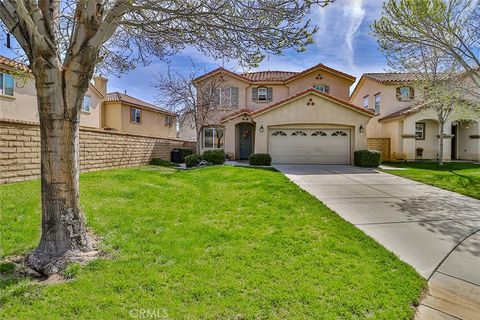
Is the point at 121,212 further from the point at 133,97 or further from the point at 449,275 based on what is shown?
the point at 133,97

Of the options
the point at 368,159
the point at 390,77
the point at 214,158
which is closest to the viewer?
the point at 368,159

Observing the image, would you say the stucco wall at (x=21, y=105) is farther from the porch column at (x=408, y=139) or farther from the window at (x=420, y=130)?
the window at (x=420, y=130)

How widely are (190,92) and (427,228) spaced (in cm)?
1729

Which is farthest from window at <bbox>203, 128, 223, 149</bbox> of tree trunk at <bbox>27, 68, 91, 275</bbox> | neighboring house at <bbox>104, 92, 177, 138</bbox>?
tree trunk at <bbox>27, 68, 91, 275</bbox>

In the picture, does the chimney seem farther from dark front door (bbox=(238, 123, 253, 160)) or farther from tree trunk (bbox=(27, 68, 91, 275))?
tree trunk (bbox=(27, 68, 91, 275))

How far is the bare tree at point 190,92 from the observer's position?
2002 centimetres

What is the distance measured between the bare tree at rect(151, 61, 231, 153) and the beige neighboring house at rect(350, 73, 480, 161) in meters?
12.8

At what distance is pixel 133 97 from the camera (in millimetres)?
30516

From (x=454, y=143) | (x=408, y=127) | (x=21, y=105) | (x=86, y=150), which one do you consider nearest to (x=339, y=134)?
(x=408, y=127)

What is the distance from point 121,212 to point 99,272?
274cm

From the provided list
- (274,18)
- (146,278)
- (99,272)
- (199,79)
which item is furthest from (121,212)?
(199,79)

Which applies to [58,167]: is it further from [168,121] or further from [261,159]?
[168,121]

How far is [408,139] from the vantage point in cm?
2064

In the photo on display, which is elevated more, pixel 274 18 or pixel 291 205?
pixel 274 18
